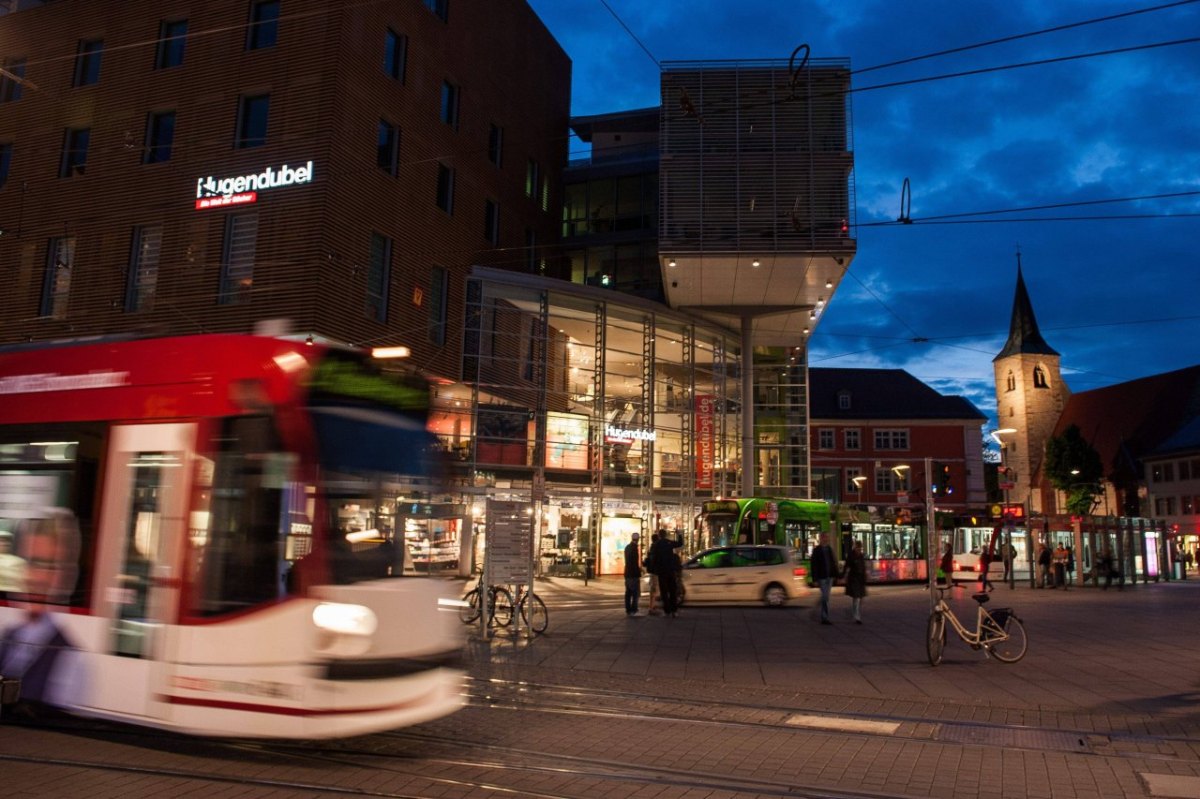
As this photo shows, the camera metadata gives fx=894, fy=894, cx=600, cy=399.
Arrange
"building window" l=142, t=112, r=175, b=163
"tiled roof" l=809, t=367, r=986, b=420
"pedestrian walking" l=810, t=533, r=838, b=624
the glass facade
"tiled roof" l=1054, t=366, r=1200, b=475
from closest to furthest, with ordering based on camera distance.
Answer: "pedestrian walking" l=810, t=533, r=838, b=624
"building window" l=142, t=112, r=175, b=163
the glass facade
"tiled roof" l=809, t=367, r=986, b=420
"tiled roof" l=1054, t=366, r=1200, b=475

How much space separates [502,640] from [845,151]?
23.7 meters

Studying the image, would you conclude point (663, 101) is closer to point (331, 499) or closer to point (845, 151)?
point (845, 151)

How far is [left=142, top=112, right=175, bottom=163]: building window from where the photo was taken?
26.4 metres

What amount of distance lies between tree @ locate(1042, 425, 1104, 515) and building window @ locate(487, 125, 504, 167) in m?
64.1

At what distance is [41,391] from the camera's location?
26.8 ft

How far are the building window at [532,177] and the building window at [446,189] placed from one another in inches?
252

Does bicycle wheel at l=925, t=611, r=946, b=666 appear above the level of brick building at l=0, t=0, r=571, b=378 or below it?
below

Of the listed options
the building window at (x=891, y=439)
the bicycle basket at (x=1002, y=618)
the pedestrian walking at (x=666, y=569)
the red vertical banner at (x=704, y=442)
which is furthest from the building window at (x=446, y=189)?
the building window at (x=891, y=439)

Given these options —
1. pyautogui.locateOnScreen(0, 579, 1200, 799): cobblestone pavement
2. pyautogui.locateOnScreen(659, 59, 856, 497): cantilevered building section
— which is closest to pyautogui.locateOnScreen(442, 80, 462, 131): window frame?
pyautogui.locateOnScreen(659, 59, 856, 497): cantilevered building section

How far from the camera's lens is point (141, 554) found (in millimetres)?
7020

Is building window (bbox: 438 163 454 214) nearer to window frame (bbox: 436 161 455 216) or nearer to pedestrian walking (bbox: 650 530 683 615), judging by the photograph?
window frame (bbox: 436 161 455 216)

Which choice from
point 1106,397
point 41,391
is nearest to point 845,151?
point 41,391

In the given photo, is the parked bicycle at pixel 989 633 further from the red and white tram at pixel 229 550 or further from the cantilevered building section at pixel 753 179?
the cantilevered building section at pixel 753 179

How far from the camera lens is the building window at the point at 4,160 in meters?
29.0
